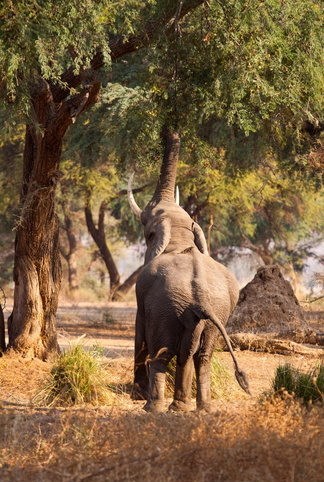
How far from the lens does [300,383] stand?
422 inches

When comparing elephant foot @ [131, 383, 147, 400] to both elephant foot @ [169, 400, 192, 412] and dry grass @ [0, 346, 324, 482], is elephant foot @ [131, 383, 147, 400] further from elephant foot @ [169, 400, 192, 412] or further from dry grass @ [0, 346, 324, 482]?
dry grass @ [0, 346, 324, 482]

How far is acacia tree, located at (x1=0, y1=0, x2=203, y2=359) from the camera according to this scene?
1298 centimetres

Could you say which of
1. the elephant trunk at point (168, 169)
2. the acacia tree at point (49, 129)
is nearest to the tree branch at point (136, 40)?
the acacia tree at point (49, 129)

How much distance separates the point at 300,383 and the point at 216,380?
2.27 meters

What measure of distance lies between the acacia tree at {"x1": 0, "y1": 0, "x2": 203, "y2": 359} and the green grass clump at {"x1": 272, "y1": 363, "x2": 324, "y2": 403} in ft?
13.9

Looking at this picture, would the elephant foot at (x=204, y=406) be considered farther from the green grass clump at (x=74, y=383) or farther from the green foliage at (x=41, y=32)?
the green foliage at (x=41, y=32)

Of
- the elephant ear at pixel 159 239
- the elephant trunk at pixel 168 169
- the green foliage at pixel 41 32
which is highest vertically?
the green foliage at pixel 41 32

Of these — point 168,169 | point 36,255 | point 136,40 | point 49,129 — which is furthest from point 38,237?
point 136,40

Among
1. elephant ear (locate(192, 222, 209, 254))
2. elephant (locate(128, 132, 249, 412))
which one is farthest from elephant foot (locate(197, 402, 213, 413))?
elephant ear (locate(192, 222, 209, 254))

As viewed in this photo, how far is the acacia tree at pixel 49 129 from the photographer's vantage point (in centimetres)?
1298

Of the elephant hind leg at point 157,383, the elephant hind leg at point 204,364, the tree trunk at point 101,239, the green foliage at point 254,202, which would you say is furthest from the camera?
the tree trunk at point 101,239

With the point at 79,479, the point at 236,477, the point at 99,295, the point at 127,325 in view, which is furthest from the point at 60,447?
the point at 99,295

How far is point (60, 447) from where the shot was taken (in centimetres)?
826

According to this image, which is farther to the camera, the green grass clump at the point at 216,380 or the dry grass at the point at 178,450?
the green grass clump at the point at 216,380
